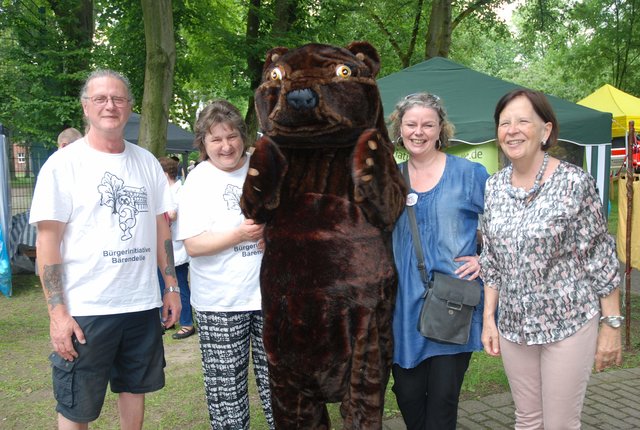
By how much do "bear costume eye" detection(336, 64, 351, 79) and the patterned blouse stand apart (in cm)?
93

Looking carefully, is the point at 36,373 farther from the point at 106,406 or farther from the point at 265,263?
the point at 265,263

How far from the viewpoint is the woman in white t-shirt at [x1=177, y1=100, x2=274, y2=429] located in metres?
2.97

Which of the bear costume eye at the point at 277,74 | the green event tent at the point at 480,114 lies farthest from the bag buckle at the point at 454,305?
the green event tent at the point at 480,114

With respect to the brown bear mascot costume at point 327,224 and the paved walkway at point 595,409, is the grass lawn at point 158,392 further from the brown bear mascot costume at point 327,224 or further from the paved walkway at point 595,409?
the brown bear mascot costume at point 327,224

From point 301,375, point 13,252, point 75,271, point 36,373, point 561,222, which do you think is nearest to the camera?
point 561,222

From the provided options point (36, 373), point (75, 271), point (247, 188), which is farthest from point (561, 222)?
point (36, 373)

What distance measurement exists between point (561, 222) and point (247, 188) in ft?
4.32

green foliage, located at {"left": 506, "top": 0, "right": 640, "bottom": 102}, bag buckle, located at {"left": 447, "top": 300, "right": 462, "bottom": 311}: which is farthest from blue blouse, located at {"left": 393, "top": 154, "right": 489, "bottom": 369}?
green foliage, located at {"left": 506, "top": 0, "right": 640, "bottom": 102}

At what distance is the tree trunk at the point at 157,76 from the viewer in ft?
24.4

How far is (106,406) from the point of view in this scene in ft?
14.1

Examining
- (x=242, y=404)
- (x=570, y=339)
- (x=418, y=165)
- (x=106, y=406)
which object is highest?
(x=418, y=165)

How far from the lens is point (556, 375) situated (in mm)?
2350

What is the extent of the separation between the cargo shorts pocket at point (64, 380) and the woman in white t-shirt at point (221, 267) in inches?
26.3

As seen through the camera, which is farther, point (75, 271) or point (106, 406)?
point (106, 406)
